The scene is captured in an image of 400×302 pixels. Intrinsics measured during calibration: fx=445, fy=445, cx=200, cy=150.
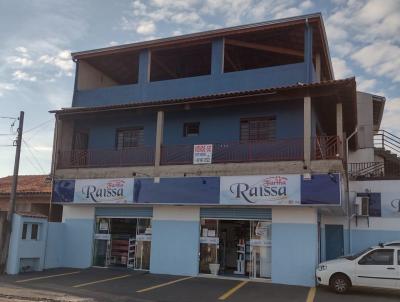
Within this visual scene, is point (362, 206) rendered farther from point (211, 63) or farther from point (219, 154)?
point (211, 63)

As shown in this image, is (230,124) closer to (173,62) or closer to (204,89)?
(204,89)

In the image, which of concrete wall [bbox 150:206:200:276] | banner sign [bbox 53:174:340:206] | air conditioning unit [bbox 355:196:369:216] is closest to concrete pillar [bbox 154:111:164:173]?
banner sign [bbox 53:174:340:206]

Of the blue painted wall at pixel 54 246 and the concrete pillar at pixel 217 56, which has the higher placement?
the concrete pillar at pixel 217 56

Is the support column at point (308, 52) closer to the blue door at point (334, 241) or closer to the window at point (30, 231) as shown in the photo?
the blue door at point (334, 241)

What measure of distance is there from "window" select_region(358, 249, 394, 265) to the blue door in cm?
608

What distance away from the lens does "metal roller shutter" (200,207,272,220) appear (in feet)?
53.4

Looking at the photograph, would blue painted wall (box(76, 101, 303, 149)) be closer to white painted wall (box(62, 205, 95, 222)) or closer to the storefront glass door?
white painted wall (box(62, 205, 95, 222))

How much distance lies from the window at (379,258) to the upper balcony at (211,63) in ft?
22.6

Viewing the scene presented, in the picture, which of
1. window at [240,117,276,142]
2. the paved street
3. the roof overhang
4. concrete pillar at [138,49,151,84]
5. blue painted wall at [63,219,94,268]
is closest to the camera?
the paved street

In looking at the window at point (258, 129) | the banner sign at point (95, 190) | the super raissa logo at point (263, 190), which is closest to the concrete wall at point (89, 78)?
the banner sign at point (95, 190)

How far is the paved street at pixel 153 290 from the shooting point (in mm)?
12438

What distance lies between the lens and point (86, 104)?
2127 cm

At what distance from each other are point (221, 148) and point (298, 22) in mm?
5864

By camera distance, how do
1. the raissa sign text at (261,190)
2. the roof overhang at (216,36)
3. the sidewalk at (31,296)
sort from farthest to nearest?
the roof overhang at (216,36)
the raissa sign text at (261,190)
the sidewalk at (31,296)
